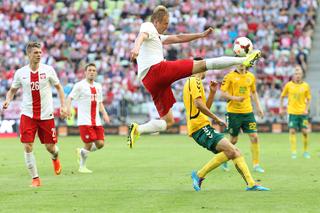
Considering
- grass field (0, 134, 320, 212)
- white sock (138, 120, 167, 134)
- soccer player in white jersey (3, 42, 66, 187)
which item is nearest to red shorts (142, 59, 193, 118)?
white sock (138, 120, 167, 134)

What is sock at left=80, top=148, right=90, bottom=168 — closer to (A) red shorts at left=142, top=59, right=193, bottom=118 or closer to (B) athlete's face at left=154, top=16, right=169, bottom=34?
(A) red shorts at left=142, top=59, right=193, bottom=118

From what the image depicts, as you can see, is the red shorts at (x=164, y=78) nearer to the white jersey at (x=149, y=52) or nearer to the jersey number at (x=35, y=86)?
the white jersey at (x=149, y=52)

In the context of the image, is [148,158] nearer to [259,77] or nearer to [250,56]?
[250,56]

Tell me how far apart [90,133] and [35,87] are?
11.7 ft

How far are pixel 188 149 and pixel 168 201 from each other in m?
13.3

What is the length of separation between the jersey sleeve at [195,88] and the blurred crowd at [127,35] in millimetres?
22354

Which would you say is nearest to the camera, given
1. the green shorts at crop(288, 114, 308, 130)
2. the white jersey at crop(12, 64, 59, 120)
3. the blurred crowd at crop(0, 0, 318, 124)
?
the white jersey at crop(12, 64, 59, 120)

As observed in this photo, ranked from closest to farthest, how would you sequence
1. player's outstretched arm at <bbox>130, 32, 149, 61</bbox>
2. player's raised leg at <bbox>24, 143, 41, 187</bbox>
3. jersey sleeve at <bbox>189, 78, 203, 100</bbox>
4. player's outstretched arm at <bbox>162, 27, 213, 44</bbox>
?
player's outstretched arm at <bbox>130, 32, 149, 61</bbox> < jersey sleeve at <bbox>189, 78, 203, 100</bbox> < player's outstretched arm at <bbox>162, 27, 213, 44</bbox> < player's raised leg at <bbox>24, 143, 41, 187</bbox>

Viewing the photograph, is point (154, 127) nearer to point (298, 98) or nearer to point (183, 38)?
point (183, 38)

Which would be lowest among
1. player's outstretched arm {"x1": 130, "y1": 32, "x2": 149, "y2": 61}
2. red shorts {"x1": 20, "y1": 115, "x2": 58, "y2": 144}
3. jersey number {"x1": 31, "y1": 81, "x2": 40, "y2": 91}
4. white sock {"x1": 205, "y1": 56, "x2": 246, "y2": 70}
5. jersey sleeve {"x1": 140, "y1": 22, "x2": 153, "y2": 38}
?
red shorts {"x1": 20, "y1": 115, "x2": 58, "y2": 144}

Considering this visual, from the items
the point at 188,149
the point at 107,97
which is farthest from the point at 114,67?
the point at 188,149

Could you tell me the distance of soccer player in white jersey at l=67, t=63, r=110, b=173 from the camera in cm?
1828

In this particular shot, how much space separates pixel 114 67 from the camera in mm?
38812

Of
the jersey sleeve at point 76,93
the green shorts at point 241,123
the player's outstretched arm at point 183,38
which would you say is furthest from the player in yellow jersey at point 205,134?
the jersey sleeve at point 76,93
